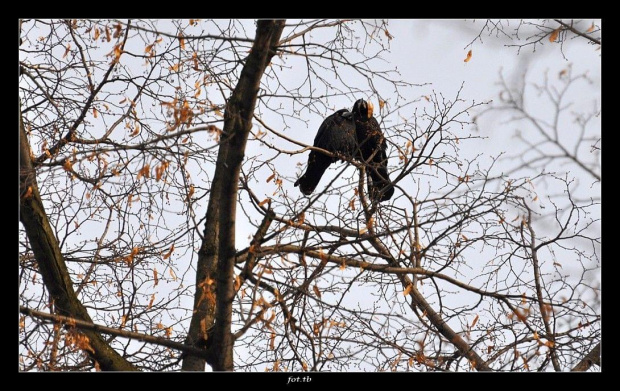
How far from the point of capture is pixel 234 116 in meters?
3.80

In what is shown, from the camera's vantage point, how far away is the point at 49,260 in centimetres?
480

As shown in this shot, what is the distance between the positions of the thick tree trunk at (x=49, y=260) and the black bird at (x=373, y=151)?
213cm

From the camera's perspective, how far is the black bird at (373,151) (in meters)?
5.38

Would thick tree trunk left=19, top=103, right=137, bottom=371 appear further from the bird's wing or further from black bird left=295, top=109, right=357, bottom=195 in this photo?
the bird's wing

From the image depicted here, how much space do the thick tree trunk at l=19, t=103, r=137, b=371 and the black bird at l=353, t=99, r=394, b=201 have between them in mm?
2130

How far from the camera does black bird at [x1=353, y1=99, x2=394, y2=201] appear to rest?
17.6 feet

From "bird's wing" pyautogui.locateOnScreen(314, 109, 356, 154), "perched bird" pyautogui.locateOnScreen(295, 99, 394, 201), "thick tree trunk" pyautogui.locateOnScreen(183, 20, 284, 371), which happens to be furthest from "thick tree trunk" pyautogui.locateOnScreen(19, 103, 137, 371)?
"bird's wing" pyautogui.locateOnScreen(314, 109, 356, 154)

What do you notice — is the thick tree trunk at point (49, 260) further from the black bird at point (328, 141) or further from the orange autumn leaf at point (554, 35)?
the orange autumn leaf at point (554, 35)

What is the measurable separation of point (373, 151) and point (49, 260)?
3.07 metres

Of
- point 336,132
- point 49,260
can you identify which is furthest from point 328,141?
point 49,260

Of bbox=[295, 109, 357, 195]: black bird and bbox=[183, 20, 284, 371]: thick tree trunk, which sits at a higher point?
bbox=[295, 109, 357, 195]: black bird
